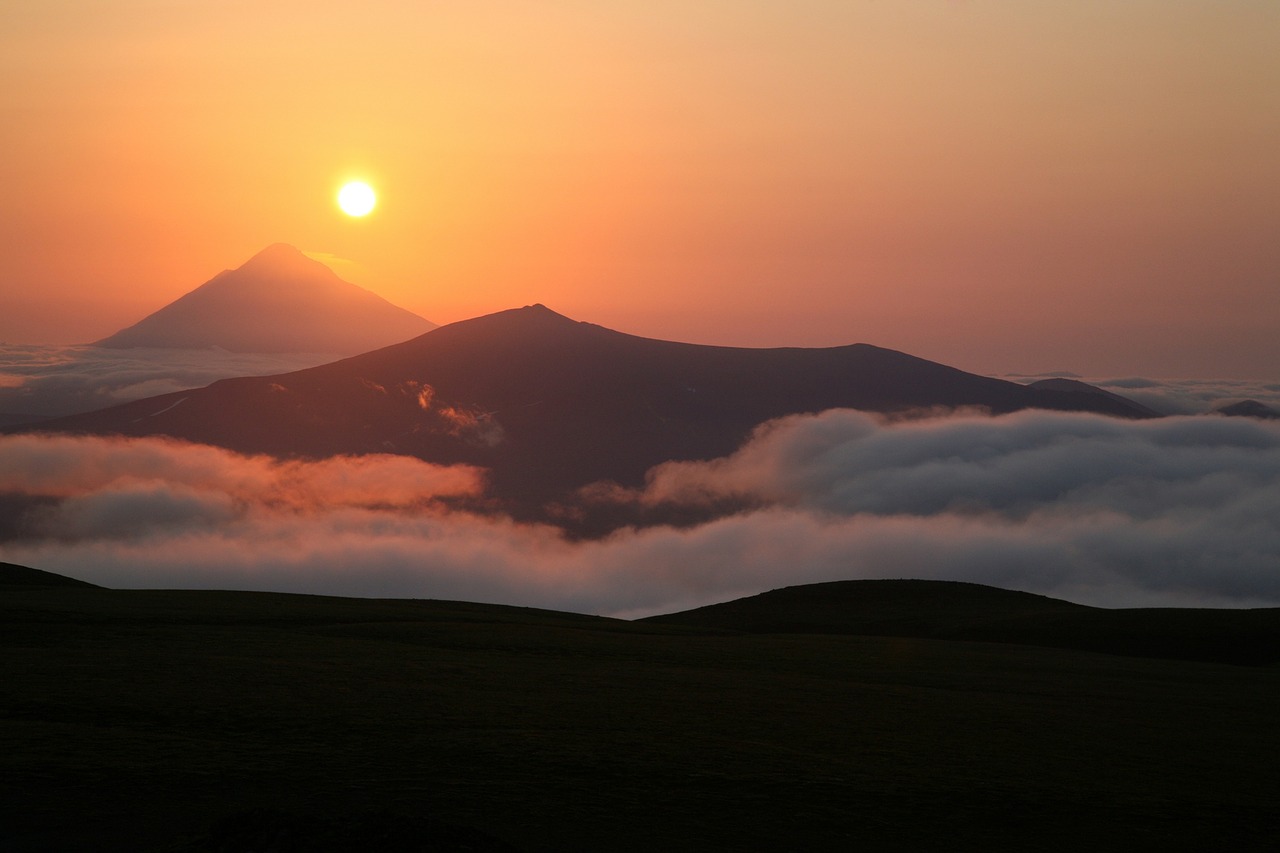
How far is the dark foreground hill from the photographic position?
22.2m

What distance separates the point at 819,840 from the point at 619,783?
5.26 metres

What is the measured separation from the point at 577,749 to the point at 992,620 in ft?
207

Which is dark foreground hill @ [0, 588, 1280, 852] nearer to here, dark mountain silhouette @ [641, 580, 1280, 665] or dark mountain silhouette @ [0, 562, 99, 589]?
dark mountain silhouette @ [641, 580, 1280, 665]

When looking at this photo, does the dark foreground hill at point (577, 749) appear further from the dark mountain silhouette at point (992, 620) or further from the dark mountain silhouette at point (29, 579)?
the dark mountain silhouette at point (29, 579)


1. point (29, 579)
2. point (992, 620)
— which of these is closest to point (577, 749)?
point (992, 620)

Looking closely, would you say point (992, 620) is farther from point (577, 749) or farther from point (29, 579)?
point (29, 579)

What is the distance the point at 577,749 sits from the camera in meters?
29.2

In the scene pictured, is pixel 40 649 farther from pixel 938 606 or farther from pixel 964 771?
pixel 938 606

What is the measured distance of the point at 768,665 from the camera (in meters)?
52.6

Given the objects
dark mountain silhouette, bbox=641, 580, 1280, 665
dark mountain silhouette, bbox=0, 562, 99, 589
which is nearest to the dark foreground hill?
dark mountain silhouette, bbox=641, 580, 1280, 665

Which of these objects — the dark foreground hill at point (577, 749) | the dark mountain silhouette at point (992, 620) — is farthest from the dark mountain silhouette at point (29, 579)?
the dark mountain silhouette at point (992, 620)

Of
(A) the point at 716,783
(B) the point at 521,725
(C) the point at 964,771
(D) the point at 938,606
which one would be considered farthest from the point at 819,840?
Answer: (D) the point at 938,606

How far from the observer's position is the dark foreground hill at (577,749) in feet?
72.9

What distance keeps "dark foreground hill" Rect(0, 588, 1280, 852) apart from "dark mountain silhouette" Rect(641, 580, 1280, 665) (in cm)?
2264
